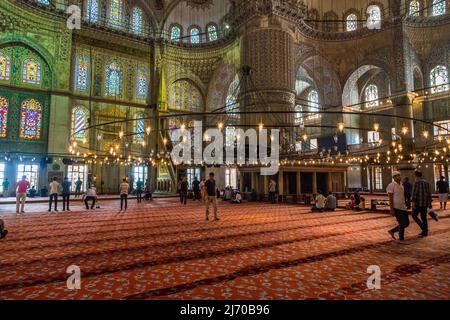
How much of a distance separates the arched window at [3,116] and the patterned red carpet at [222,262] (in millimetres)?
13264

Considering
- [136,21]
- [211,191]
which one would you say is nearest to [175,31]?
[136,21]

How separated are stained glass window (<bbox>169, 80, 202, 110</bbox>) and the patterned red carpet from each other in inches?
666

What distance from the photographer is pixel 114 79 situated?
2006 centimetres

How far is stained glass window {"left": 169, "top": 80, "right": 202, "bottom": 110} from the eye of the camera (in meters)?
22.1

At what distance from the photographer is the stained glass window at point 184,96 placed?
22.1 m

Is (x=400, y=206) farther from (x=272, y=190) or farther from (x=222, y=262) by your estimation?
(x=272, y=190)

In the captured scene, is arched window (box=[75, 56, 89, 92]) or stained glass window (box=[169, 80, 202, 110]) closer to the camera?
arched window (box=[75, 56, 89, 92])

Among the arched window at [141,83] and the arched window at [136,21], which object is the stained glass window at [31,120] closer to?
the arched window at [141,83]

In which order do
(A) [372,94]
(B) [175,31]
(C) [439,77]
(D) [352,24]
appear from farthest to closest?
(B) [175,31] < (A) [372,94] < (D) [352,24] < (C) [439,77]

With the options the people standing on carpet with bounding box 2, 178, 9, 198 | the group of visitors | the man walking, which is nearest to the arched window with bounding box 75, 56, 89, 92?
the people standing on carpet with bounding box 2, 178, 9, 198

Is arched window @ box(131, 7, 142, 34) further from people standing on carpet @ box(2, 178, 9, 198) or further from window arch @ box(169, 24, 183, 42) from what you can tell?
people standing on carpet @ box(2, 178, 9, 198)

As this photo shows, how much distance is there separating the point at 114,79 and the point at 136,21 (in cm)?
460

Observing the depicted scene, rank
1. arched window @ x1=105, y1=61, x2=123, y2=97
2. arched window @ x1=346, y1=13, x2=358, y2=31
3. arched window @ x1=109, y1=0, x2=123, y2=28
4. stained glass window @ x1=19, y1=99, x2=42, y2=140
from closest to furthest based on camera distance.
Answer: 1. stained glass window @ x1=19, y1=99, x2=42, y2=140
2. arched window @ x1=105, y1=61, x2=123, y2=97
3. arched window @ x1=109, y1=0, x2=123, y2=28
4. arched window @ x1=346, y1=13, x2=358, y2=31
